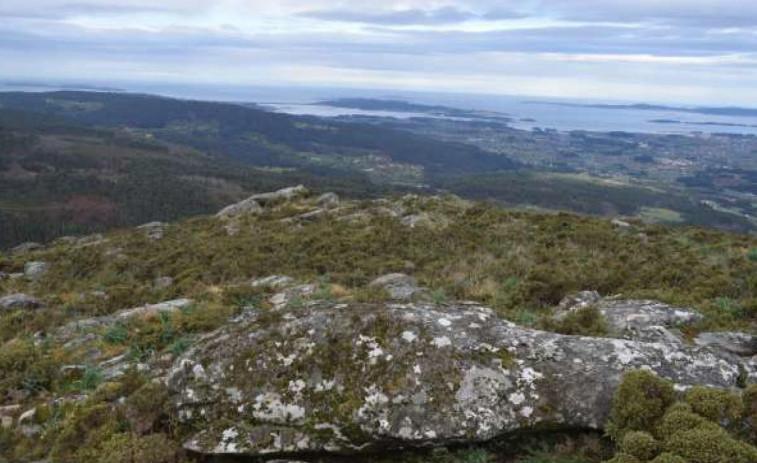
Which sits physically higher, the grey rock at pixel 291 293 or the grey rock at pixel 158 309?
the grey rock at pixel 291 293

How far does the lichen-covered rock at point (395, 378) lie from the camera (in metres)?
6.90

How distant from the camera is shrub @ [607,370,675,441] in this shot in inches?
253

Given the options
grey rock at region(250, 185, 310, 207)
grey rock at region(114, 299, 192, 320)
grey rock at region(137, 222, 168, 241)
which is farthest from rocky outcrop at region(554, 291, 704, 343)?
grey rock at region(250, 185, 310, 207)

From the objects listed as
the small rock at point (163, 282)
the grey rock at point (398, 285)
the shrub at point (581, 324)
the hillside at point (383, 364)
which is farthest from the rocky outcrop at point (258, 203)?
the shrub at point (581, 324)

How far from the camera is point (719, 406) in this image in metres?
6.30

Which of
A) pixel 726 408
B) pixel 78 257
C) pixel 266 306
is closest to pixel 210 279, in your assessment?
pixel 266 306

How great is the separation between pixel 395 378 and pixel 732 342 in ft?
→ 19.2

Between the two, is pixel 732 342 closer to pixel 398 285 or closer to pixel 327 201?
pixel 398 285

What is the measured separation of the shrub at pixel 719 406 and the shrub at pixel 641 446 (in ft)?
2.55

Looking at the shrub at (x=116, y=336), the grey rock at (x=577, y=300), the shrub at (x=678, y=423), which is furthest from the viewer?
the shrub at (x=116, y=336)

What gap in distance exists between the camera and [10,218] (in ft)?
559

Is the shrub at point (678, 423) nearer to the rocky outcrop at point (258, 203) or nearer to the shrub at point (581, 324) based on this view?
the shrub at point (581, 324)

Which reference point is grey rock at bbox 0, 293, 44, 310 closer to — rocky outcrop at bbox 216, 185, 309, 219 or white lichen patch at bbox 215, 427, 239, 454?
white lichen patch at bbox 215, 427, 239, 454

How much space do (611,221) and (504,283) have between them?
47.9ft
